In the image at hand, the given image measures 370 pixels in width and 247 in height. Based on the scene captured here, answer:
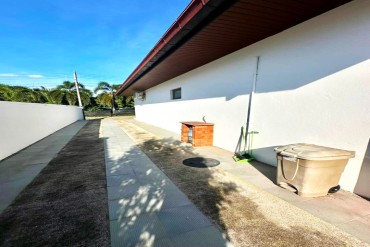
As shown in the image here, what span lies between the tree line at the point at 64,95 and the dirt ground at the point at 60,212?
2946 cm

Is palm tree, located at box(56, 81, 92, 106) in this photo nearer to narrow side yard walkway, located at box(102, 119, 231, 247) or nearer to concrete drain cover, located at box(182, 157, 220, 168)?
narrow side yard walkway, located at box(102, 119, 231, 247)

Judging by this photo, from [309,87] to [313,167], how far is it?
168 centimetres

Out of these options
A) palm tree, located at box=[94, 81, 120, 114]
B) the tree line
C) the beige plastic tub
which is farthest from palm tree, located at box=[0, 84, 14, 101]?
the beige plastic tub

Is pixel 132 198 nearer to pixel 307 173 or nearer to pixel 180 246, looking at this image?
pixel 180 246

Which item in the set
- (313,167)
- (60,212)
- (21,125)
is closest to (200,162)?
(313,167)

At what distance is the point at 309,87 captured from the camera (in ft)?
11.3

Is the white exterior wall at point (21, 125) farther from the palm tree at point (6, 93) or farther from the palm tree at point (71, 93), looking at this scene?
the palm tree at point (6, 93)

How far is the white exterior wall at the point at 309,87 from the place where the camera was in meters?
2.76

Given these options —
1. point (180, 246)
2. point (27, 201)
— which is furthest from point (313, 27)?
point (27, 201)

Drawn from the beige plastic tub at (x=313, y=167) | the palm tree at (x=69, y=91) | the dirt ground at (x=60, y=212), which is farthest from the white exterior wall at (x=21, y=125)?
the palm tree at (x=69, y=91)

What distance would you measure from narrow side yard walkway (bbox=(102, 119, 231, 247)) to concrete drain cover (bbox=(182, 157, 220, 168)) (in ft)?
3.02

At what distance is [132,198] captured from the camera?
285 centimetres

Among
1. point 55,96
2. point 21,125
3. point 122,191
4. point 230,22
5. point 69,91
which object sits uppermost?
point 230,22

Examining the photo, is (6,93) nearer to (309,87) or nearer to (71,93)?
(71,93)
